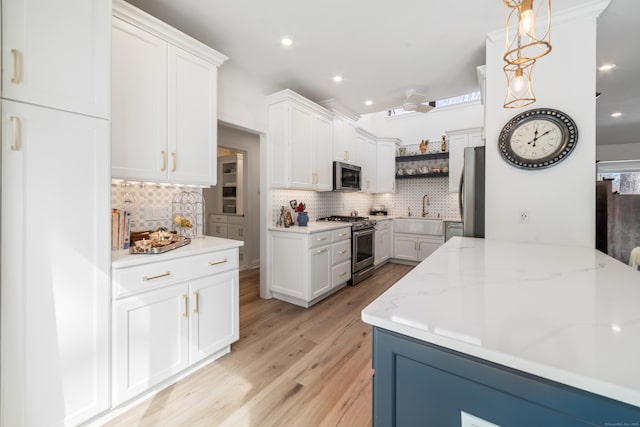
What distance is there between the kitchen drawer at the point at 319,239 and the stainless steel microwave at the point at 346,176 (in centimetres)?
97

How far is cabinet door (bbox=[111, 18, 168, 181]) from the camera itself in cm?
169

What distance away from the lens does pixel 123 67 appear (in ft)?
5.64

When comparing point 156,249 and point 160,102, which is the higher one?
point 160,102

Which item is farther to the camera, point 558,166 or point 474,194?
point 474,194

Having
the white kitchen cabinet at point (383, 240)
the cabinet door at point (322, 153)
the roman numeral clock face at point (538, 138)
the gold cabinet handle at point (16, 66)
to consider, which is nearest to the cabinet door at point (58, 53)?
the gold cabinet handle at point (16, 66)

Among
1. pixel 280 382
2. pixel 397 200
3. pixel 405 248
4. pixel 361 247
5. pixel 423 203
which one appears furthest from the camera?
pixel 397 200

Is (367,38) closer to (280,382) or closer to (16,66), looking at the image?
(16,66)

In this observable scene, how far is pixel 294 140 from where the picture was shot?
10.7 feet

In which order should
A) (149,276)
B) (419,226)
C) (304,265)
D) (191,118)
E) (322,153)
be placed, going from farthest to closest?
(419,226)
(322,153)
(304,265)
(191,118)
(149,276)

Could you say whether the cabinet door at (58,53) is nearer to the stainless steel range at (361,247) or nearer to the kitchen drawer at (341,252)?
the kitchen drawer at (341,252)

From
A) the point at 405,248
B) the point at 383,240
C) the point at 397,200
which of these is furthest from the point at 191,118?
the point at 397,200

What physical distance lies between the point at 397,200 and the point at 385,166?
0.86 m

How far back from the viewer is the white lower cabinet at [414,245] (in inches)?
188

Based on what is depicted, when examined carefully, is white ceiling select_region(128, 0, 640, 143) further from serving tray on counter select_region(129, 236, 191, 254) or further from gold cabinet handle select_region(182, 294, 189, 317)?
gold cabinet handle select_region(182, 294, 189, 317)
